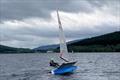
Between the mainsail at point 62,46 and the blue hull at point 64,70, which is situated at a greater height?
the mainsail at point 62,46

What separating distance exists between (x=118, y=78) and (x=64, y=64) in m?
10.5

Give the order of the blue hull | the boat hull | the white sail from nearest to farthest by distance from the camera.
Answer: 1. the white sail
2. the boat hull
3. the blue hull

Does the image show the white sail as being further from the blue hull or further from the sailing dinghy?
the blue hull

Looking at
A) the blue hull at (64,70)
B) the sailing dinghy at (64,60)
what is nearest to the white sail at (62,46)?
the sailing dinghy at (64,60)

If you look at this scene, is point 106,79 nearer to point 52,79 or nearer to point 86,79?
point 86,79

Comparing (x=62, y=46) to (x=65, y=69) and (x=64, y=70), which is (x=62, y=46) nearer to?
(x=65, y=69)

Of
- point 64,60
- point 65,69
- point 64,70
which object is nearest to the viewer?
point 64,60

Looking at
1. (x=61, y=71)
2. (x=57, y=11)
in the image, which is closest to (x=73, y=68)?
(x=61, y=71)

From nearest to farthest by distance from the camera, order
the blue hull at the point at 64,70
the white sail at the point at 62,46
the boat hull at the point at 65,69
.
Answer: the white sail at the point at 62,46 → the boat hull at the point at 65,69 → the blue hull at the point at 64,70

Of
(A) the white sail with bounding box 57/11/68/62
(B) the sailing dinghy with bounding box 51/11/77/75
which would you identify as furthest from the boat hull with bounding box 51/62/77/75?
(A) the white sail with bounding box 57/11/68/62

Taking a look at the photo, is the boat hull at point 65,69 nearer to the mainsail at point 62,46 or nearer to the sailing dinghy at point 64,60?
the sailing dinghy at point 64,60

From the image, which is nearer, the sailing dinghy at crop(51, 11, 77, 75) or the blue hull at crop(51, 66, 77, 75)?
the sailing dinghy at crop(51, 11, 77, 75)

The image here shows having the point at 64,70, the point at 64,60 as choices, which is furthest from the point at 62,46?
the point at 64,70

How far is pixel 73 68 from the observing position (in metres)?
67.5
